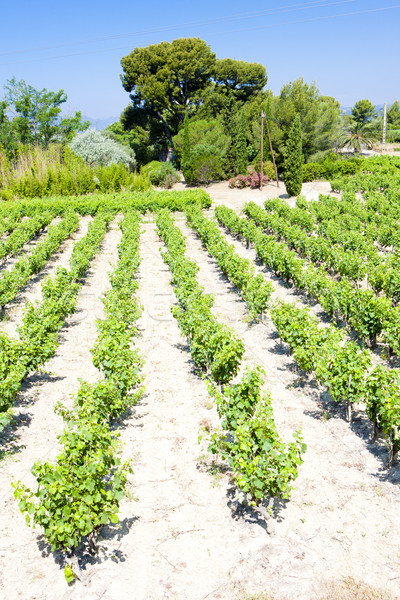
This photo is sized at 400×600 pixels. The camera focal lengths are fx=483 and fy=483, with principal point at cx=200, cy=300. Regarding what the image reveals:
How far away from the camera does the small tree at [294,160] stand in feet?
88.7

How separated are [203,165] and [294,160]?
1065 centimetres

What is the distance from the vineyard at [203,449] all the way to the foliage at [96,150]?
1249 inches

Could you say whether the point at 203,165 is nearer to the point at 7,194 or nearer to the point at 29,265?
the point at 7,194

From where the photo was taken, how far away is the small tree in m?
27.0

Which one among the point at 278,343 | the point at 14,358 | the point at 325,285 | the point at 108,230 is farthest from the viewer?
the point at 108,230

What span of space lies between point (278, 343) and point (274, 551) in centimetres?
560

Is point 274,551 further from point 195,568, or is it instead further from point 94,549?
point 94,549

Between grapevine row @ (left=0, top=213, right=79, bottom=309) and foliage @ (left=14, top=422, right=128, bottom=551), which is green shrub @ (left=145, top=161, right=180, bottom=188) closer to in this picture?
grapevine row @ (left=0, top=213, right=79, bottom=309)

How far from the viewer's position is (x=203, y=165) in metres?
36.2

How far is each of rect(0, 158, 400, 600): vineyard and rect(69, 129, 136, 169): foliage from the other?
A: 31732 millimetres

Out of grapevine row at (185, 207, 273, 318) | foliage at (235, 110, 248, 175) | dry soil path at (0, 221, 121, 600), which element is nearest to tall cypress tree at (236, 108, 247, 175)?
foliage at (235, 110, 248, 175)

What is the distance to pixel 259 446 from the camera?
220 inches

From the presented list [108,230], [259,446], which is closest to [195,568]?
[259,446]

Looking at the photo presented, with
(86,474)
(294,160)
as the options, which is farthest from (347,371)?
(294,160)
